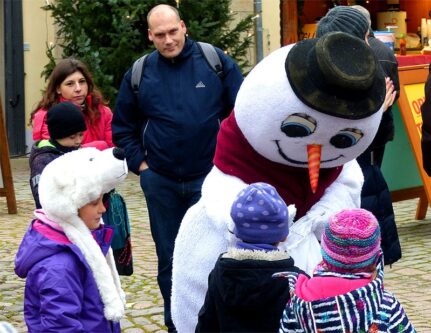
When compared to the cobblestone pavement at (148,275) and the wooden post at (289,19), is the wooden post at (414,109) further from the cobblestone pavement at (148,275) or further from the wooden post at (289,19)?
the wooden post at (289,19)

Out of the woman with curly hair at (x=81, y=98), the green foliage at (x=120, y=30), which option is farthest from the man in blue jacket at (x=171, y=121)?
the green foliage at (x=120, y=30)

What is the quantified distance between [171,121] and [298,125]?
2.12 m

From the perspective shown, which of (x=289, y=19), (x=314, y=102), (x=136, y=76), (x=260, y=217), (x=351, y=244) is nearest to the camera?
(x=351, y=244)

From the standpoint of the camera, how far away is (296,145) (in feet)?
15.9

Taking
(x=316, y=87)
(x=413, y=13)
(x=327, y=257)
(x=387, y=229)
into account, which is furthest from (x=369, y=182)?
(x=413, y=13)

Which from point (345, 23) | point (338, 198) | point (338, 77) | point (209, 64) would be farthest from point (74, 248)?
point (209, 64)

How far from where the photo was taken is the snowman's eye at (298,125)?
15.7 feet

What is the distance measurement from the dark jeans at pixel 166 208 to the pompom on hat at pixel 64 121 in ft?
1.84

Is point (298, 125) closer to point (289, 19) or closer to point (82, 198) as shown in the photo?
point (82, 198)

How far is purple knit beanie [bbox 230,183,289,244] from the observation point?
430 centimetres

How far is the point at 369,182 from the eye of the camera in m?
6.68

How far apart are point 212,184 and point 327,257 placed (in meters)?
1.18

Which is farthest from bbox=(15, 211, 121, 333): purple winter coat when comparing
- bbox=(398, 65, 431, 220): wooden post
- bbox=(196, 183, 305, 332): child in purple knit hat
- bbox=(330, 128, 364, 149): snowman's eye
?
bbox=(398, 65, 431, 220): wooden post

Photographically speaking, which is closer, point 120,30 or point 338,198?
point 338,198
